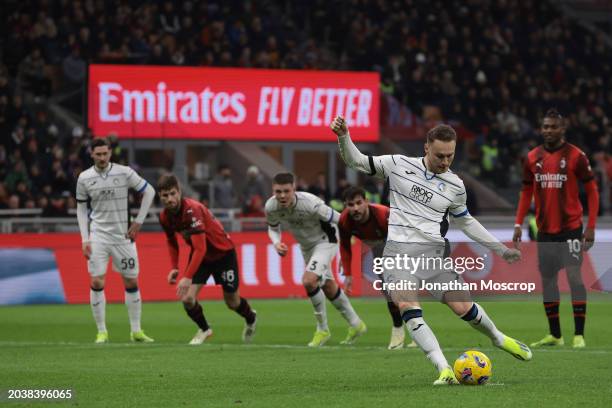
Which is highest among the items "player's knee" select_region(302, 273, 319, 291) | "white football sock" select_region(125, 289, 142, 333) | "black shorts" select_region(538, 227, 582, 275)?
"black shorts" select_region(538, 227, 582, 275)

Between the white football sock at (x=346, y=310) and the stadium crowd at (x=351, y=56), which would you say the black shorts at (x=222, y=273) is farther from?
the stadium crowd at (x=351, y=56)

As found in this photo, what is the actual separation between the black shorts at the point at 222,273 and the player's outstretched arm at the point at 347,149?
518cm

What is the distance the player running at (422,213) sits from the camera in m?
8.85

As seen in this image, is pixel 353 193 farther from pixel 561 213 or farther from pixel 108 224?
pixel 108 224

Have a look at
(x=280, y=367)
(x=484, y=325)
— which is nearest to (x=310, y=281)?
(x=280, y=367)

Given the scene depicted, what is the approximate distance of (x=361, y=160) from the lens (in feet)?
29.3

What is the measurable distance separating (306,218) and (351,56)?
1974cm

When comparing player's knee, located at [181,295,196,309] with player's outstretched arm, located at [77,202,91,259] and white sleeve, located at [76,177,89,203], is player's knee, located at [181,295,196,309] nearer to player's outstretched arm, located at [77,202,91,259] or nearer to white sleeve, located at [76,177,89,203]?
A: player's outstretched arm, located at [77,202,91,259]

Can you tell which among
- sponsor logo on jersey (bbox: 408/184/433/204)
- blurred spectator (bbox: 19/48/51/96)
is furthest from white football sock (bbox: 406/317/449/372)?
blurred spectator (bbox: 19/48/51/96)

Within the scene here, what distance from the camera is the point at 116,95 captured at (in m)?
27.8

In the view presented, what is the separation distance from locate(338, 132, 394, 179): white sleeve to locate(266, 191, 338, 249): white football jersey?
15.0 ft

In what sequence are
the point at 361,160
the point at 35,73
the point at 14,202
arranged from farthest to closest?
the point at 35,73
the point at 14,202
the point at 361,160

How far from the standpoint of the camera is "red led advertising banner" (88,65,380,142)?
91.1 ft

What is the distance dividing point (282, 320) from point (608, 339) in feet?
17.1
